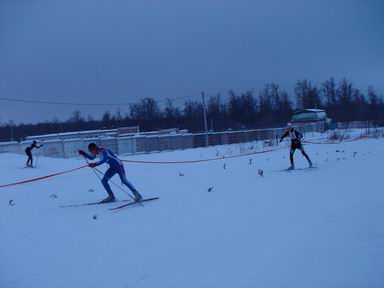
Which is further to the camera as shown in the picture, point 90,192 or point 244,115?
point 244,115

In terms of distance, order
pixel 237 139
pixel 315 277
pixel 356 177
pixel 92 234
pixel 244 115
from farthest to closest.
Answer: pixel 244 115
pixel 237 139
pixel 356 177
pixel 92 234
pixel 315 277

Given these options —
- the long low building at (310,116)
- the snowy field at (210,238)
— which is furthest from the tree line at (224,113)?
the snowy field at (210,238)

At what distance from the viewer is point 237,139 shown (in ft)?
171

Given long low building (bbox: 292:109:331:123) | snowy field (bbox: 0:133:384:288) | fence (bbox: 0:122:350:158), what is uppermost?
long low building (bbox: 292:109:331:123)

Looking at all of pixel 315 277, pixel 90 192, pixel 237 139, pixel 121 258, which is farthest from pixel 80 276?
pixel 237 139

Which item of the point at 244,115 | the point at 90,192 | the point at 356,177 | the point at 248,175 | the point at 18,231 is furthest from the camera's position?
the point at 244,115

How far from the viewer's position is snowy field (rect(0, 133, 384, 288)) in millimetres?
5130

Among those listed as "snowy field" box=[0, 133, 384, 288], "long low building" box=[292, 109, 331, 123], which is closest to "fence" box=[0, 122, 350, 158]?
"long low building" box=[292, 109, 331, 123]

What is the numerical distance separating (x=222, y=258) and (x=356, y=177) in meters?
7.97

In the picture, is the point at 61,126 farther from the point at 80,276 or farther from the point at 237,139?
the point at 80,276

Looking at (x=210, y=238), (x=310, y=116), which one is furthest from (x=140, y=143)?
(x=310, y=116)

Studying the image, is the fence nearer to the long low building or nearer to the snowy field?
Result: the long low building

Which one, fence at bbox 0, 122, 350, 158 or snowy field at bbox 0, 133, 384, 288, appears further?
fence at bbox 0, 122, 350, 158

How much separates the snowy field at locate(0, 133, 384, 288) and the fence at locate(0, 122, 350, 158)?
88.6 ft
